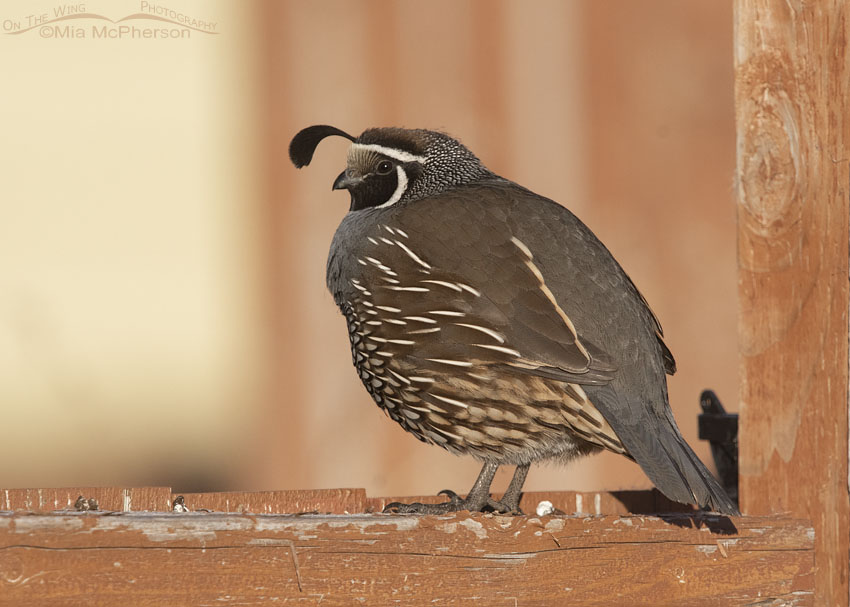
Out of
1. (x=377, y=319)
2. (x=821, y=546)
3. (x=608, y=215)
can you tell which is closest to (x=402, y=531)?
(x=377, y=319)

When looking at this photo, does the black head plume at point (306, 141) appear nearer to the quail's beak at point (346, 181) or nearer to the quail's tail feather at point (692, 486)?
the quail's beak at point (346, 181)

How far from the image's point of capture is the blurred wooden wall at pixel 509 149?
4.80 metres

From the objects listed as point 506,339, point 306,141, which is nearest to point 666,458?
point 506,339

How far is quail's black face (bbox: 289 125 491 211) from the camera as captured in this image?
3689 millimetres

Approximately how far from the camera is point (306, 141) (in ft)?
12.5

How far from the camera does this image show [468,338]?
114 inches

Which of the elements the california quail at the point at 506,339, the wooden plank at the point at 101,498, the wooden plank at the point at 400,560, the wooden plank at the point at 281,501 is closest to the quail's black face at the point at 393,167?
the california quail at the point at 506,339

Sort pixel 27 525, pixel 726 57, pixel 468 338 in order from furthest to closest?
pixel 726 57
pixel 468 338
pixel 27 525

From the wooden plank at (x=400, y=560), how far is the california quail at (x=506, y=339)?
0.15 m

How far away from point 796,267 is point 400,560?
1.24 m

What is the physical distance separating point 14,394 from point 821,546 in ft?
11.7

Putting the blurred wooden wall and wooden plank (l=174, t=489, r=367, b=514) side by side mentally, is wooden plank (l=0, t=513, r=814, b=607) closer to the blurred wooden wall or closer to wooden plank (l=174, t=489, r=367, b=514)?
wooden plank (l=174, t=489, r=367, b=514)

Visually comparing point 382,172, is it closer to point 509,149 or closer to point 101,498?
point 509,149

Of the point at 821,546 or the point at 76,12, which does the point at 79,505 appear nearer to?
the point at 821,546
